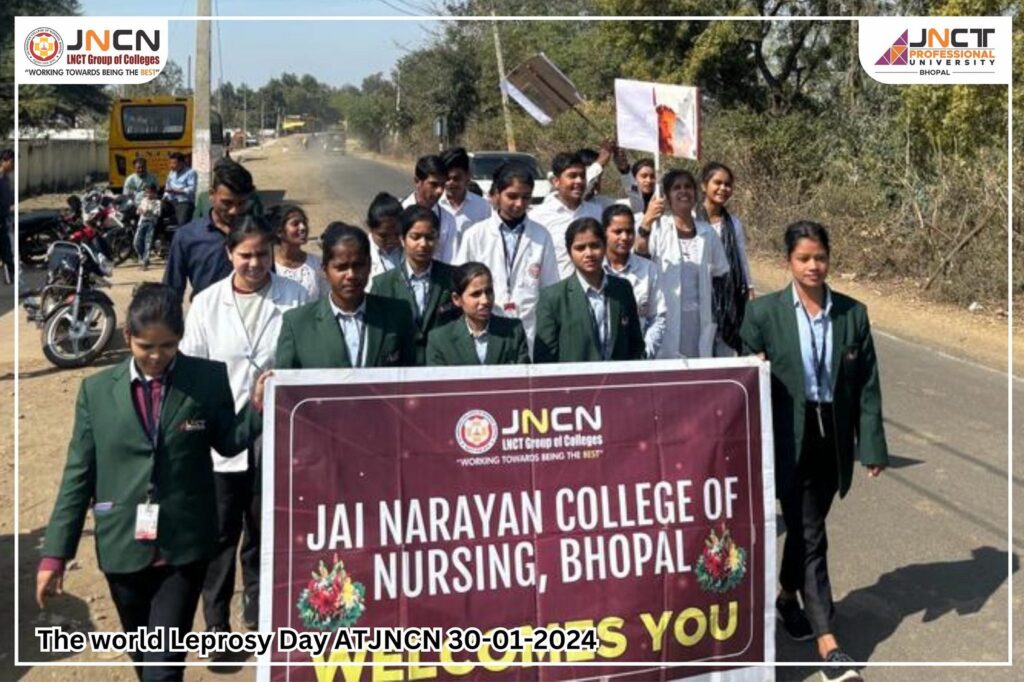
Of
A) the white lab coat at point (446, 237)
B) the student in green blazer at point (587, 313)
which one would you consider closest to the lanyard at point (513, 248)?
the white lab coat at point (446, 237)

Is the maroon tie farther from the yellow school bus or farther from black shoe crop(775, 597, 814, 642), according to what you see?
the yellow school bus

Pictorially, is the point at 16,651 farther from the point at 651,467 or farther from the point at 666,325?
the point at 666,325

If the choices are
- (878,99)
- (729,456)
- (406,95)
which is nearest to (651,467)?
(729,456)

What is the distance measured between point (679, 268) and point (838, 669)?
89.8 inches

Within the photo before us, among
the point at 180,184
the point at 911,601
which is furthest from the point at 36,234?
the point at 911,601

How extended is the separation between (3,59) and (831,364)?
3131 cm

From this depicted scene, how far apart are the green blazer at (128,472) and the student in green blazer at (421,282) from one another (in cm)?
148

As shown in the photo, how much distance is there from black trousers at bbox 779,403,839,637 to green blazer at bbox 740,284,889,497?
0.04 metres

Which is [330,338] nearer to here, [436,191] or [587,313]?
[587,313]

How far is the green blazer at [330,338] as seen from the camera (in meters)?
4.10

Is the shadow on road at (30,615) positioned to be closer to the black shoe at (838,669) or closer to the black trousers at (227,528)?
the black trousers at (227,528)

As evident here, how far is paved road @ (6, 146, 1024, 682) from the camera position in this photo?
4.47 meters

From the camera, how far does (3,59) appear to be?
30141 millimetres

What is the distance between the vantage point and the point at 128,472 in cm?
340
